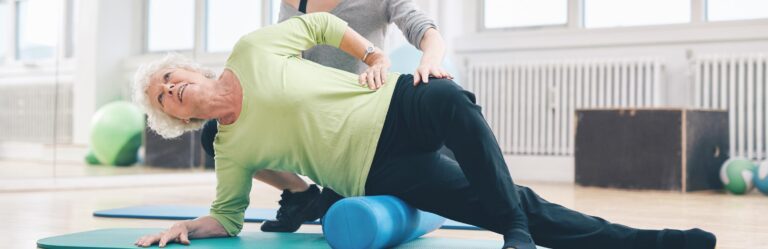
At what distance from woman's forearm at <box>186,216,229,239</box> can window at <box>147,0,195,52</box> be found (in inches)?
118

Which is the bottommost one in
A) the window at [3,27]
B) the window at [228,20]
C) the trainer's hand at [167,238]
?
the trainer's hand at [167,238]

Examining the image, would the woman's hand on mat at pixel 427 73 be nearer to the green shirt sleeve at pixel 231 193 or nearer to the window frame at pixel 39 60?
the green shirt sleeve at pixel 231 193

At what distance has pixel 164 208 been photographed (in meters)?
3.00

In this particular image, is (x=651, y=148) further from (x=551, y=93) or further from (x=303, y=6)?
(x=303, y=6)

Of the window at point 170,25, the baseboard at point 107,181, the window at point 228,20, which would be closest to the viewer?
the baseboard at point 107,181

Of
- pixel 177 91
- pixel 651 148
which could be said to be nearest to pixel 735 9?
pixel 651 148

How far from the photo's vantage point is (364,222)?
1.74m

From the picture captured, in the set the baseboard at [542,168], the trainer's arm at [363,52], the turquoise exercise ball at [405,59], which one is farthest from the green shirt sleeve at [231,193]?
the baseboard at [542,168]

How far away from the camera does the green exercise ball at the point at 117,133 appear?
4.77 metres

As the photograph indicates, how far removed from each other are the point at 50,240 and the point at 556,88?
12.2ft

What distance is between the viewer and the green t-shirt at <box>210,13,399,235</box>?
178 cm

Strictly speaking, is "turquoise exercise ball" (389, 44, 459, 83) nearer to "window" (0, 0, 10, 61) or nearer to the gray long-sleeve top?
the gray long-sleeve top

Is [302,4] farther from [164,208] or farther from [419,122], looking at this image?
Result: [164,208]

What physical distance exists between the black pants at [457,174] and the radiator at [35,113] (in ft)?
9.18
